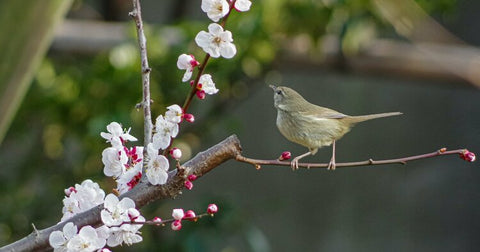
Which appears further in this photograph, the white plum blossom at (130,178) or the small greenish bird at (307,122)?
the small greenish bird at (307,122)

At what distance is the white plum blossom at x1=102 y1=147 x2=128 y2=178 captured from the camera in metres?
0.87

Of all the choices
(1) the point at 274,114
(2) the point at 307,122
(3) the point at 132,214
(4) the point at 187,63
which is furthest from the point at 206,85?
(1) the point at 274,114

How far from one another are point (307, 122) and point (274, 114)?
235 cm

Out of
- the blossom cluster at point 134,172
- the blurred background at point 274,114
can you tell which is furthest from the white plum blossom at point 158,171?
the blurred background at point 274,114

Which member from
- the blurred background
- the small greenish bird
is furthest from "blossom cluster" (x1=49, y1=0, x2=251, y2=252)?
the blurred background

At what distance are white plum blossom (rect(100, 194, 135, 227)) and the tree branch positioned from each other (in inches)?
1.0

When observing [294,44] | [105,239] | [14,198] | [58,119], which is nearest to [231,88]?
[294,44]

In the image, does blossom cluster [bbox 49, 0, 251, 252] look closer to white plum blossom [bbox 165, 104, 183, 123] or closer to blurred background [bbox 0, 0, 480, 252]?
white plum blossom [bbox 165, 104, 183, 123]

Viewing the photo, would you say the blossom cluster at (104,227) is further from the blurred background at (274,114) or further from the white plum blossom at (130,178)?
the blurred background at (274,114)

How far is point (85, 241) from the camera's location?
2.54 ft

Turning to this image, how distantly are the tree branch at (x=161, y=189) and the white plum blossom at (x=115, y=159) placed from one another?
0.04 m

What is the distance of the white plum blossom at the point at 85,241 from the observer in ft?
2.52

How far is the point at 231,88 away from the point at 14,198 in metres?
0.96

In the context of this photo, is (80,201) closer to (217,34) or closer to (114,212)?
(114,212)
